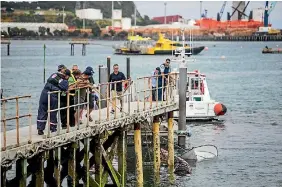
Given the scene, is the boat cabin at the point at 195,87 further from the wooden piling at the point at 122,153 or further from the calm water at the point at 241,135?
the wooden piling at the point at 122,153

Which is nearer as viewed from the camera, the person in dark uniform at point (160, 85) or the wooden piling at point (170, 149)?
the wooden piling at point (170, 149)

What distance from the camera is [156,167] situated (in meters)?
29.3

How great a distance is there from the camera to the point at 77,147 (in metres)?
22.5

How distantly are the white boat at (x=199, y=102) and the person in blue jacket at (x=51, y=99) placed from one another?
75.6ft

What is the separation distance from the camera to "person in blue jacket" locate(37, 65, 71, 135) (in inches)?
855

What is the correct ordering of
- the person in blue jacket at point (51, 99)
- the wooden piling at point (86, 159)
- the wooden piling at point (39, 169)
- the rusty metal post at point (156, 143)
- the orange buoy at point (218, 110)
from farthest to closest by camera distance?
the orange buoy at point (218, 110)
the rusty metal post at point (156, 143)
the wooden piling at point (86, 159)
the person in blue jacket at point (51, 99)
the wooden piling at point (39, 169)

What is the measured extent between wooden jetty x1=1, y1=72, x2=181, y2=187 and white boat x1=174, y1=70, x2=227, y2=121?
1480cm

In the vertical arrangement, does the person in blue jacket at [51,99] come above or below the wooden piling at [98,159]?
above

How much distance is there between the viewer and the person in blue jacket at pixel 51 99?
21719 millimetres

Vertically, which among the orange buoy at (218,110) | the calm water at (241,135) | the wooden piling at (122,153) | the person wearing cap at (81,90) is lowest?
the calm water at (241,135)

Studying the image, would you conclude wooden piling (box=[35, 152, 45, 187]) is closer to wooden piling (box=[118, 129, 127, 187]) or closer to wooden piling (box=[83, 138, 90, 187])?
wooden piling (box=[83, 138, 90, 187])

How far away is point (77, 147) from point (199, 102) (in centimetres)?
2297

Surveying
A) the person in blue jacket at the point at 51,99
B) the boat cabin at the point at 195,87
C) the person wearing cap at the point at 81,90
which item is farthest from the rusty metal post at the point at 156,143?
the boat cabin at the point at 195,87

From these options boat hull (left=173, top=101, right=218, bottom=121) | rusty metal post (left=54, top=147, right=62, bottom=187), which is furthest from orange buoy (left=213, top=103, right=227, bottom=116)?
rusty metal post (left=54, top=147, right=62, bottom=187)
